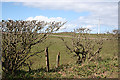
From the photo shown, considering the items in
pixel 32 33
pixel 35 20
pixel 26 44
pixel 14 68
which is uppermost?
pixel 35 20

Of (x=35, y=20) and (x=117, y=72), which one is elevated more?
(x=35, y=20)

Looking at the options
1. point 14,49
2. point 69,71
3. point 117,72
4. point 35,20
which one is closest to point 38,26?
point 35,20

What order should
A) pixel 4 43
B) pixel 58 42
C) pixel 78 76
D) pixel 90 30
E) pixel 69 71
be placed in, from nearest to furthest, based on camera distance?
1. pixel 4 43
2. pixel 78 76
3. pixel 69 71
4. pixel 90 30
5. pixel 58 42

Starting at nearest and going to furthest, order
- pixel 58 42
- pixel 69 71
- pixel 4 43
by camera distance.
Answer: pixel 4 43
pixel 69 71
pixel 58 42

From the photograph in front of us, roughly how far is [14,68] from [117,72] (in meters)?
4.76

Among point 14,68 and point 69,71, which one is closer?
point 14,68

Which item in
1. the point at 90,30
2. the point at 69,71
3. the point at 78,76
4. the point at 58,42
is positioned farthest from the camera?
the point at 58,42

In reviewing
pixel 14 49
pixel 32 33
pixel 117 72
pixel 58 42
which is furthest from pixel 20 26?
pixel 58 42

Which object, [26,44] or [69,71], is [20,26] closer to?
[26,44]

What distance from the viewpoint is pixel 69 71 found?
24.7 feet

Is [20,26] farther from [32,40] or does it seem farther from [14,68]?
[14,68]

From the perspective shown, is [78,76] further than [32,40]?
Yes

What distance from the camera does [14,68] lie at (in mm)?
6613

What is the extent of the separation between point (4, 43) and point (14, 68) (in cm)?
122
